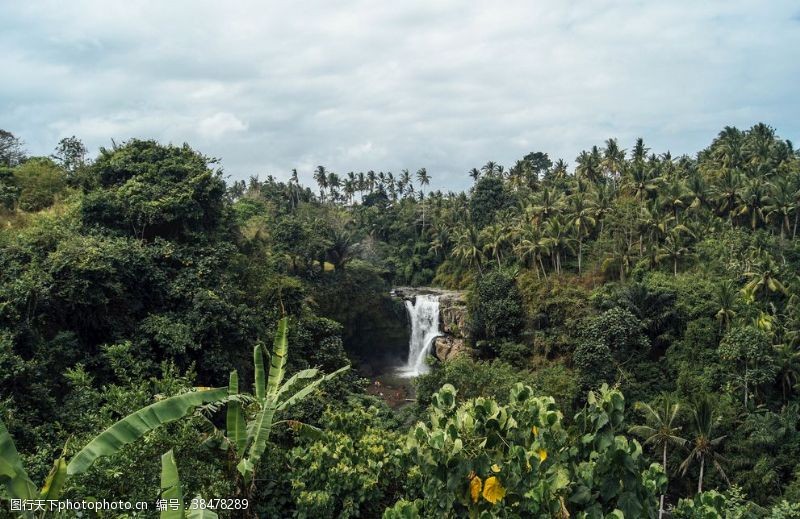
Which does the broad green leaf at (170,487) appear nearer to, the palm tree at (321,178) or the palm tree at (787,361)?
the palm tree at (787,361)

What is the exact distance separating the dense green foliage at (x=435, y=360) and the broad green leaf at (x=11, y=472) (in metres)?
0.05

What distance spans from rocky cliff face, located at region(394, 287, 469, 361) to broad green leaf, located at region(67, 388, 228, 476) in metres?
31.0

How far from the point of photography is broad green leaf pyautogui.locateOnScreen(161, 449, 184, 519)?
6.18 m

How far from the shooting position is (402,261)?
58344 millimetres

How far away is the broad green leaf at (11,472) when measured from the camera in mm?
6133

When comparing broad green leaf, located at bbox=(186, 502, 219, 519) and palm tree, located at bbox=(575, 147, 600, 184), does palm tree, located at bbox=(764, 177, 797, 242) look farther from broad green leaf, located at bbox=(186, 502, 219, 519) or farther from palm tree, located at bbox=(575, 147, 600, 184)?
broad green leaf, located at bbox=(186, 502, 219, 519)

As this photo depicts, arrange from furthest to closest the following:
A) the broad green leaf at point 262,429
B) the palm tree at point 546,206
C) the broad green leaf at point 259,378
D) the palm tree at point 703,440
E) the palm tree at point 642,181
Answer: the palm tree at point 546,206 → the palm tree at point 642,181 → the palm tree at point 703,440 → the broad green leaf at point 259,378 → the broad green leaf at point 262,429

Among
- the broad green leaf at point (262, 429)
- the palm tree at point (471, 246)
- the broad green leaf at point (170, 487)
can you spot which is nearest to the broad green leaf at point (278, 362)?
the broad green leaf at point (262, 429)

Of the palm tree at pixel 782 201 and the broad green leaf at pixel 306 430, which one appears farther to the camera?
the palm tree at pixel 782 201

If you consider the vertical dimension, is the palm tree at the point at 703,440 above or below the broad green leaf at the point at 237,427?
below

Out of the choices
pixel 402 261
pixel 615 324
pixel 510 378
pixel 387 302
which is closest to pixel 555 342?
pixel 615 324

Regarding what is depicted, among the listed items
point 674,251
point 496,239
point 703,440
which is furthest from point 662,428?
point 496,239

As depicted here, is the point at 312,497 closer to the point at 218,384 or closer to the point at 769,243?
the point at 218,384

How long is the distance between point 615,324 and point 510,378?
790 cm
